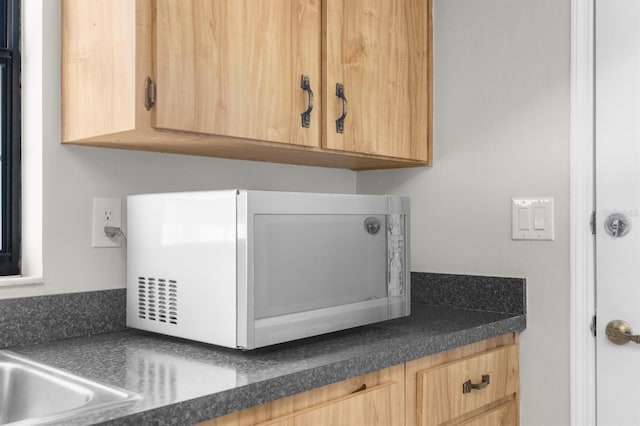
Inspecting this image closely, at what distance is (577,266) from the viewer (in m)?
1.64

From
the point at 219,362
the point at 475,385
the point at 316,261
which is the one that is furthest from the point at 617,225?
the point at 219,362

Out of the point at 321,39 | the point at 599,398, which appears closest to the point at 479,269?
the point at 599,398

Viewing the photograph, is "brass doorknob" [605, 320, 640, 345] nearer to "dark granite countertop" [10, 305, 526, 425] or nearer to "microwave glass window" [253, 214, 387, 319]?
"dark granite countertop" [10, 305, 526, 425]

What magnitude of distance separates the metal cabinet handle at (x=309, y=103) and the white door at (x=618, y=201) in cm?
77

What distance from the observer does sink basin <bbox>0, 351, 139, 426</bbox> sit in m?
0.95

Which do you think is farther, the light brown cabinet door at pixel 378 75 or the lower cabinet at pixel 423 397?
the light brown cabinet door at pixel 378 75


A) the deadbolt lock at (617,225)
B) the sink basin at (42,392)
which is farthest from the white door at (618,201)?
the sink basin at (42,392)

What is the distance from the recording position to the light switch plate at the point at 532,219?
1.70 metres

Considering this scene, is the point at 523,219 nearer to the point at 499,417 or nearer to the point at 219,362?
the point at 499,417

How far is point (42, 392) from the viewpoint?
1095 millimetres

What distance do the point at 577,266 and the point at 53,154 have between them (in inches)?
53.7

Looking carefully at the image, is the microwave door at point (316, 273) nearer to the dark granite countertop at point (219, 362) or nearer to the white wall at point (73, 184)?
the dark granite countertop at point (219, 362)

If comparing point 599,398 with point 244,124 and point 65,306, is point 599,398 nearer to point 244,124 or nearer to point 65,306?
point 244,124

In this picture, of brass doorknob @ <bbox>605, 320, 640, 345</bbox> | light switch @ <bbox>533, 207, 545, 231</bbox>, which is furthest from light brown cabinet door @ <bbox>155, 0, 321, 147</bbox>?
brass doorknob @ <bbox>605, 320, 640, 345</bbox>
